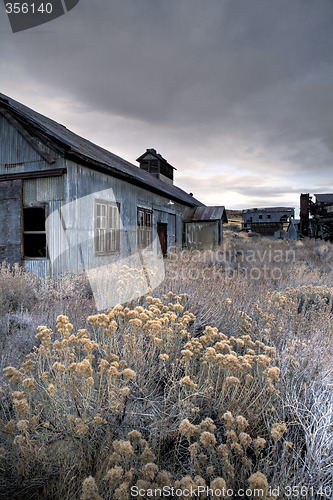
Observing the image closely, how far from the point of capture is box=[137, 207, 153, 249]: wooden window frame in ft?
35.3

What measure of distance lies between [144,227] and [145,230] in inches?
6.4

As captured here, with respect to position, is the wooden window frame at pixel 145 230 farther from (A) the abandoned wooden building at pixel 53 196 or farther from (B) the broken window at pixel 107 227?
(A) the abandoned wooden building at pixel 53 196

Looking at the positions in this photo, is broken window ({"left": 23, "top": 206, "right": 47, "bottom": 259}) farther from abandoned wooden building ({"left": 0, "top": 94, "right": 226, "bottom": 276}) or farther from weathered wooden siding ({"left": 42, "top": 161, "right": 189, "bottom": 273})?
weathered wooden siding ({"left": 42, "top": 161, "right": 189, "bottom": 273})

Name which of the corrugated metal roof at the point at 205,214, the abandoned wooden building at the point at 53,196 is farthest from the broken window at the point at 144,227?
the corrugated metal roof at the point at 205,214

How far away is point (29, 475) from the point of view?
1.74 metres

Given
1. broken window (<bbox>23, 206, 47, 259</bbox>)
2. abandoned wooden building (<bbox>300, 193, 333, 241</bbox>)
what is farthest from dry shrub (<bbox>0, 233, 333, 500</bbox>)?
abandoned wooden building (<bbox>300, 193, 333, 241</bbox>)

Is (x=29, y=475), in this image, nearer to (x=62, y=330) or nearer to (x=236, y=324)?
(x=62, y=330)

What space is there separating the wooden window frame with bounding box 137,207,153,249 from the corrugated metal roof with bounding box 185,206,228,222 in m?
6.27

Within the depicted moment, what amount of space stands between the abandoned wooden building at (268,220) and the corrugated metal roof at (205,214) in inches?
984

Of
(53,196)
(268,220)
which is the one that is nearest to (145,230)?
(53,196)

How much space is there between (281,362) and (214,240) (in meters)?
15.8

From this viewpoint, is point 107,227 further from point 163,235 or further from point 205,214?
point 205,214

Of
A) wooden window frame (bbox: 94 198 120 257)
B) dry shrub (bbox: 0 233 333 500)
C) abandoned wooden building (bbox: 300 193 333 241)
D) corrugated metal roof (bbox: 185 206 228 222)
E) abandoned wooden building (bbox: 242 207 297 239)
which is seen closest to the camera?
dry shrub (bbox: 0 233 333 500)

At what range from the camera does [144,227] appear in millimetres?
11195
